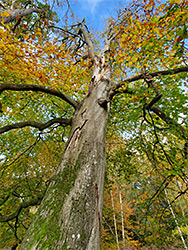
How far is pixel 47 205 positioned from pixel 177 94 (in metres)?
3.71

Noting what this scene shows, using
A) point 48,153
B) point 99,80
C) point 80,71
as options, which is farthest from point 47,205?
point 80,71

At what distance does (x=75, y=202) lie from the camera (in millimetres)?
1129

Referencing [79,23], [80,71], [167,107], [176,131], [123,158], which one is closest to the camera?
[176,131]

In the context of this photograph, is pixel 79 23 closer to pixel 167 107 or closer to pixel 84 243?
pixel 167 107

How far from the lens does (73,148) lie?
5.37ft

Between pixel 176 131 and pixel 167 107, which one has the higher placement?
pixel 167 107

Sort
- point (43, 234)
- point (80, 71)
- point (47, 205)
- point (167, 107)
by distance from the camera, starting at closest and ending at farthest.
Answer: point (43, 234) < point (47, 205) < point (167, 107) < point (80, 71)

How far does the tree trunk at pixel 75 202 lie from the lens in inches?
37.0

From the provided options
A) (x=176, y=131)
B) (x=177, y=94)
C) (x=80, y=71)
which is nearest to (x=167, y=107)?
(x=177, y=94)

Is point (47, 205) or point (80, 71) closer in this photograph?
point (47, 205)

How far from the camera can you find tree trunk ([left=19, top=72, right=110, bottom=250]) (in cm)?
94

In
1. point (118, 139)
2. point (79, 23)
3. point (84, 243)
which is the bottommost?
point (84, 243)

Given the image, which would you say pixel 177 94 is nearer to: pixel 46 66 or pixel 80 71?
pixel 80 71

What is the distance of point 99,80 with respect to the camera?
3.28 metres
